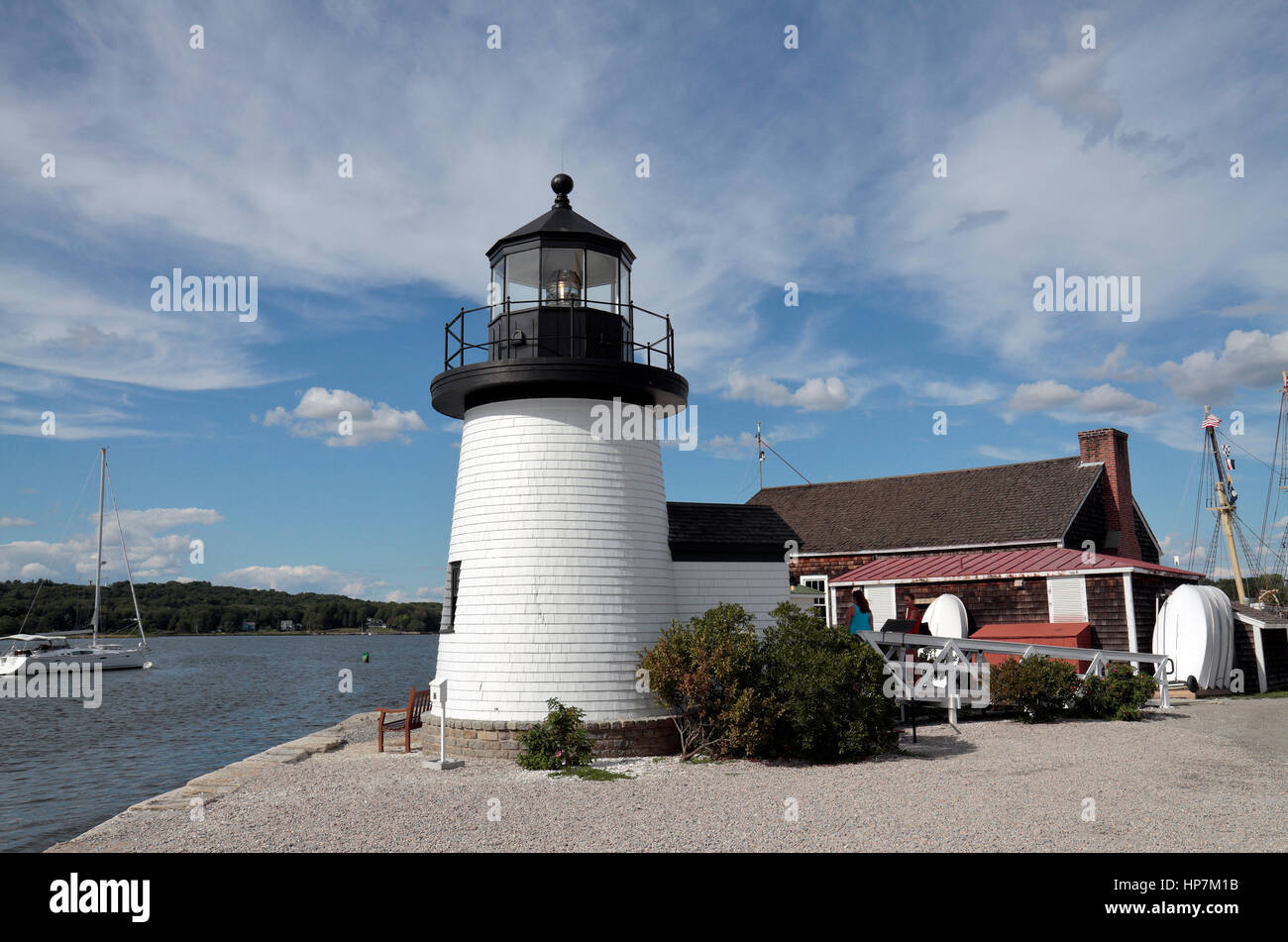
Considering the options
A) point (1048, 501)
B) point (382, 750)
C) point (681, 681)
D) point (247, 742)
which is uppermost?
point (1048, 501)

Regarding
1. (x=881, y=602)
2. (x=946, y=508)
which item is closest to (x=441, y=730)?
(x=881, y=602)

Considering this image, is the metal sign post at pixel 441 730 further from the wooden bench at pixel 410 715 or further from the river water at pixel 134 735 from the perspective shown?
the river water at pixel 134 735

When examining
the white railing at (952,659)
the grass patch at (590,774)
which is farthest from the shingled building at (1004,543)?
the grass patch at (590,774)

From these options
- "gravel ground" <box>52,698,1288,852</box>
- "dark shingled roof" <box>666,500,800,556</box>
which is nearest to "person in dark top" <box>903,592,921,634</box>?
"dark shingled roof" <box>666,500,800,556</box>

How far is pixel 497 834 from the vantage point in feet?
28.4

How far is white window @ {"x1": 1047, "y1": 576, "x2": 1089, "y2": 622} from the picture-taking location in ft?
69.6

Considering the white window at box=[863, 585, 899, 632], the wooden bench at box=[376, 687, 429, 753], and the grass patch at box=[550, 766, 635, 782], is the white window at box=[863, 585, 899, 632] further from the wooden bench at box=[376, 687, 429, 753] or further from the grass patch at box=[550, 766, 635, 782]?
the grass patch at box=[550, 766, 635, 782]

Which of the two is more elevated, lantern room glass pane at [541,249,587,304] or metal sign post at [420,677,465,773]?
lantern room glass pane at [541,249,587,304]

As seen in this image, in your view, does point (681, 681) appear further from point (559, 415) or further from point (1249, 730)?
point (1249, 730)

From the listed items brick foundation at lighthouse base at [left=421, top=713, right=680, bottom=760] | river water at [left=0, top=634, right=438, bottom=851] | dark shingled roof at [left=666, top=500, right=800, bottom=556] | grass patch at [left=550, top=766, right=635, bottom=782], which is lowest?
river water at [left=0, top=634, right=438, bottom=851]

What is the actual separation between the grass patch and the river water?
757cm
